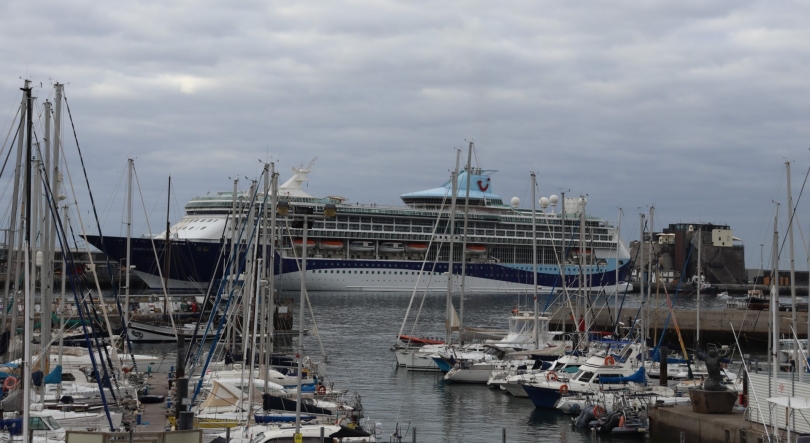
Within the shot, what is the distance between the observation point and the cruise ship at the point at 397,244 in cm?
6931

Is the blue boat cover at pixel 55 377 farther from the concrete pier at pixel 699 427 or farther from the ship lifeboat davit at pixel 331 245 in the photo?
the ship lifeboat davit at pixel 331 245

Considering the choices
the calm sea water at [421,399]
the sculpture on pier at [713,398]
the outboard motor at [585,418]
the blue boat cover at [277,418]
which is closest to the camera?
the blue boat cover at [277,418]

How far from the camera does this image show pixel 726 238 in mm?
121938

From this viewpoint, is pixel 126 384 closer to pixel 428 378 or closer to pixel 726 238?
pixel 428 378

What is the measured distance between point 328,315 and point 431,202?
28.4 meters

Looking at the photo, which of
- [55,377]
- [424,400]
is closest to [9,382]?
[55,377]

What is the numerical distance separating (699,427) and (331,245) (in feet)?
195

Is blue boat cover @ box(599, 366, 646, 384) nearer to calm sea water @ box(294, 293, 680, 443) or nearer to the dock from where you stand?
calm sea water @ box(294, 293, 680, 443)

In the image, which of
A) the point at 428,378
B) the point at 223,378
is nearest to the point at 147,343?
the point at 428,378

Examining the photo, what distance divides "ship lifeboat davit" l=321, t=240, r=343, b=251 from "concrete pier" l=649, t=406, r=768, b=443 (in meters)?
56.9

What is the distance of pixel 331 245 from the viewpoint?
253 feet

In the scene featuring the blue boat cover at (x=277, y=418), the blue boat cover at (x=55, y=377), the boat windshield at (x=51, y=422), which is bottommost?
the blue boat cover at (x=277, y=418)

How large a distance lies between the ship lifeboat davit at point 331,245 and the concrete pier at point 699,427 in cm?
5693

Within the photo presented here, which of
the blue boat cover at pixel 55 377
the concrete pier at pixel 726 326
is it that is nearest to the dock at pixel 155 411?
the blue boat cover at pixel 55 377
